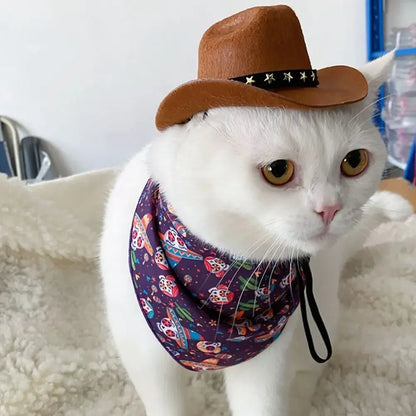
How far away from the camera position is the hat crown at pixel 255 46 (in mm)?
497

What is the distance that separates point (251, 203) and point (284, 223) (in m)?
0.03

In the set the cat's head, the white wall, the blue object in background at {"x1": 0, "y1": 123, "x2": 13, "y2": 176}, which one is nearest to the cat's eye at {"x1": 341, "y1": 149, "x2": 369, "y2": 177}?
the cat's head

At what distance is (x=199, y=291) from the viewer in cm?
63

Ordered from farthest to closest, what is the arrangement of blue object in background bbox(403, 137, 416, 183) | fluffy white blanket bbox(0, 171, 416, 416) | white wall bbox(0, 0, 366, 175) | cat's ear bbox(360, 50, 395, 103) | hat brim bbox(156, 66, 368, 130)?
white wall bbox(0, 0, 366, 175) < blue object in background bbox(403, 137, 416, 183) < fluffy white blanket bbox(0, 171, 416, 416) < cat's ear bbox(360, 50, 395, 103) < hat brim bbox(156, 66, 368, 130)

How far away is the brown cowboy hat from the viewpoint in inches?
18.8

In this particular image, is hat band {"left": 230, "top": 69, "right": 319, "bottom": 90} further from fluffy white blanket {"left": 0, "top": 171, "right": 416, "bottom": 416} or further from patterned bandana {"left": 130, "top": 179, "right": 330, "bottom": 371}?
fluffy white blanket {"left": 0, "top": 171, "right": 416, "bottom": 416}

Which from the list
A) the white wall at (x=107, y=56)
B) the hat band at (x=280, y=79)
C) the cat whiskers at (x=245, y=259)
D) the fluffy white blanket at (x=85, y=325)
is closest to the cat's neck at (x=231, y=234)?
the cat whiskers at (x=245, y=259)

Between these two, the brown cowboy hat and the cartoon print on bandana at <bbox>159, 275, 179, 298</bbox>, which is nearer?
the brown cowboy hat

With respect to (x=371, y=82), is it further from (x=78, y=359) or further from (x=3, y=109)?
(x=3, y=109)

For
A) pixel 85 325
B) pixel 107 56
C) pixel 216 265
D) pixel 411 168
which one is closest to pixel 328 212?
pixel 216 265

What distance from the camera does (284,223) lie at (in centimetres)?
48

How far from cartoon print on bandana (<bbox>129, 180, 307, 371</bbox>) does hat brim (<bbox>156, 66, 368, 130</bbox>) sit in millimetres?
124

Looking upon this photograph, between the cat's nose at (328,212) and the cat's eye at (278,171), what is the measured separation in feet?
0.13

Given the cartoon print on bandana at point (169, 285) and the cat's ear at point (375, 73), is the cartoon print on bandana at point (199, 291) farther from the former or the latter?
the cat's ear at point (375, 73)
